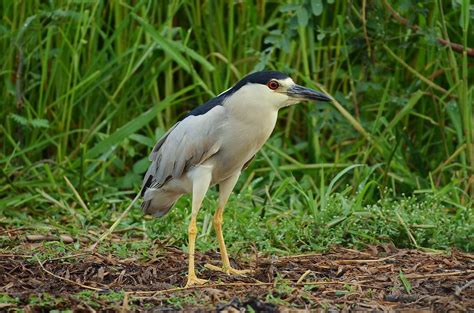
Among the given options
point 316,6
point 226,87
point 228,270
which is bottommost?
point 228,270

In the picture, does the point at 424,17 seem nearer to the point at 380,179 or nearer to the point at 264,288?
the point at 380,179

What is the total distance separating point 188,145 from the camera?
5.04m

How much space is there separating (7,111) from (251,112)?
2889 mm

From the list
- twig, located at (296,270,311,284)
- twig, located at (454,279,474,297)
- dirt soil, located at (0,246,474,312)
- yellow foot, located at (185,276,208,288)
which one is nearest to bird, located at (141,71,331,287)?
yellow foot, located at (185,276,208,288)

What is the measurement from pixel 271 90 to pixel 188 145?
0.53 metres

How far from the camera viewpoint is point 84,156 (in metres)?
6.62

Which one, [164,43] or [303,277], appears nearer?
[303,277]

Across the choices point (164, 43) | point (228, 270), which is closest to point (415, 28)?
point (164, 43)

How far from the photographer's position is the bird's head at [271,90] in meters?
4.95

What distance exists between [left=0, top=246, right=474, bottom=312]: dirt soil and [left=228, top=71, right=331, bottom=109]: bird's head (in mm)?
849

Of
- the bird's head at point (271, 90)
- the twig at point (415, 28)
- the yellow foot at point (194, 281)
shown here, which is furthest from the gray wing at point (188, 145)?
the twig at point (415, 28)

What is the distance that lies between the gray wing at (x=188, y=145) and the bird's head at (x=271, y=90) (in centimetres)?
17

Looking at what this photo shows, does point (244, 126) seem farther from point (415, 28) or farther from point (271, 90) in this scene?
point (415, 28)

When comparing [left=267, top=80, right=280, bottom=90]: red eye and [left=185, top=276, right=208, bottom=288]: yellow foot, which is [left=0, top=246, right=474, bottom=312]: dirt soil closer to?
[left=185, top=276, right=208, bottom=288]: yellow foot
